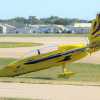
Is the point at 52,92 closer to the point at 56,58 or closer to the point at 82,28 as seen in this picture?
the point at 56,58

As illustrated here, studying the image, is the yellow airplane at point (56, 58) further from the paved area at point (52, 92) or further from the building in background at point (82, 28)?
the building in background at point (82, 28)

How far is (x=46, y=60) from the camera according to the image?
15.2 m

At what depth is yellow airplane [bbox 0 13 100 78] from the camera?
14.8 metres

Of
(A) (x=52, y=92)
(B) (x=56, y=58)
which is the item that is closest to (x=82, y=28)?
(B) (x=56, y=58)

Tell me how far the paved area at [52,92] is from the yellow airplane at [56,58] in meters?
3.16

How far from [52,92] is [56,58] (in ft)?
15.5

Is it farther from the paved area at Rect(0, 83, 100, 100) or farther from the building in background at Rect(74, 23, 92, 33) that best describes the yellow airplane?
the building in background at Rect(74, 23, 92, 33)

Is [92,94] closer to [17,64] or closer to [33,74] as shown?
[17,64]

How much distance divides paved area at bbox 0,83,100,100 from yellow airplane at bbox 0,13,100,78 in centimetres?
316

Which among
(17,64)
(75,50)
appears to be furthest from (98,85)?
(17,64)

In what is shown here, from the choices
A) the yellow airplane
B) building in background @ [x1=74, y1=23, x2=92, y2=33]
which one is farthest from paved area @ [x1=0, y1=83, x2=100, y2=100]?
building in background @ [x1=74, y1=23, x2=92, y2=33]

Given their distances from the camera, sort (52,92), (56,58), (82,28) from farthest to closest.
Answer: (82,28) → (56,58) → (52,92)

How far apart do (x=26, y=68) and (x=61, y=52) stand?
7.98ft

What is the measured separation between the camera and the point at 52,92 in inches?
414
